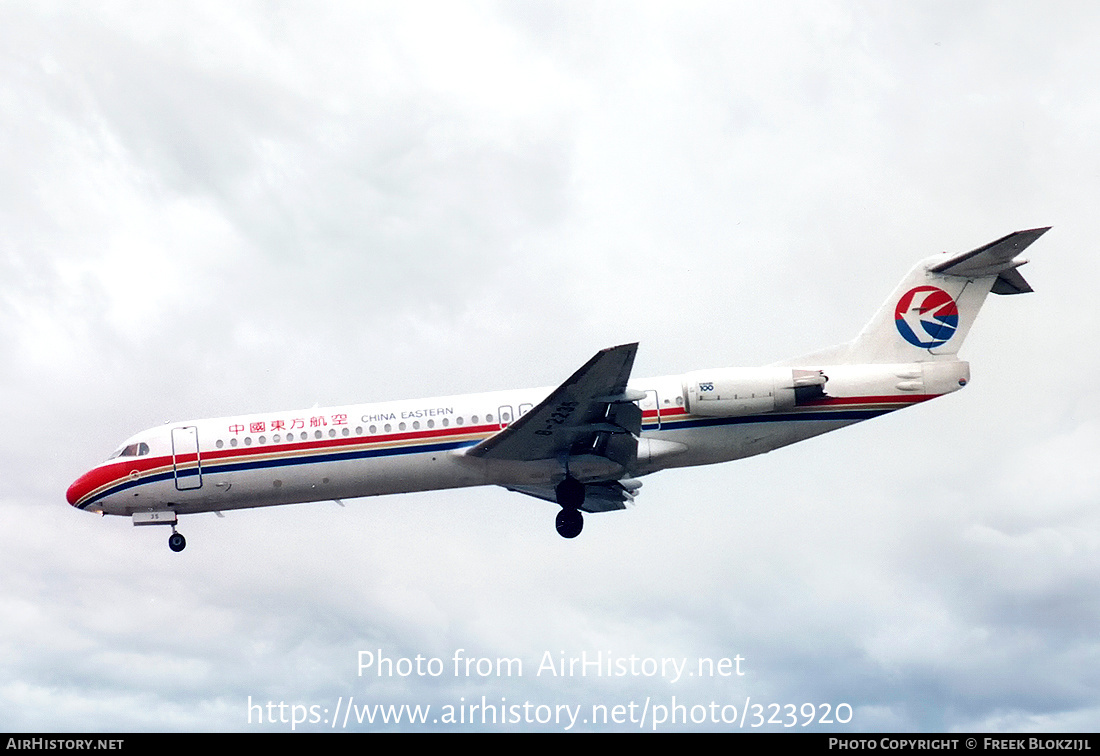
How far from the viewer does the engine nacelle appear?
26.9 meters

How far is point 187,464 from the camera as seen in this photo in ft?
93.5

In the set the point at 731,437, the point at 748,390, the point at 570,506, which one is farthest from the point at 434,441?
the point at 748,390

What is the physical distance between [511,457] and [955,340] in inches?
423

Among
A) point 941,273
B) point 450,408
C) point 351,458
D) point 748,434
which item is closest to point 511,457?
point 450,408

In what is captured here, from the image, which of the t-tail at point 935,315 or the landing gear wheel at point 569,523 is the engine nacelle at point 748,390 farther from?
the landing gear wheel at point 569,523

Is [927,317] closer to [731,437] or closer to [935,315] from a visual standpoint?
[935,315]

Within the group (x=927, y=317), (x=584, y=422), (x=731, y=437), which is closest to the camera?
(x=584, y=422)

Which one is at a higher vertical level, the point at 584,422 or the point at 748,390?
the point at 748,390

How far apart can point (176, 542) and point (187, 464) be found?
2.03m

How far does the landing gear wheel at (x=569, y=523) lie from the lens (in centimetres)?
2861

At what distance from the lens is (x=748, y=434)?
1098 inches

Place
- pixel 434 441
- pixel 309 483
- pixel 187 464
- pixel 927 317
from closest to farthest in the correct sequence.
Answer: pixel 434 441, pixel 309 483, pixel 187 464, pixel 927 317
